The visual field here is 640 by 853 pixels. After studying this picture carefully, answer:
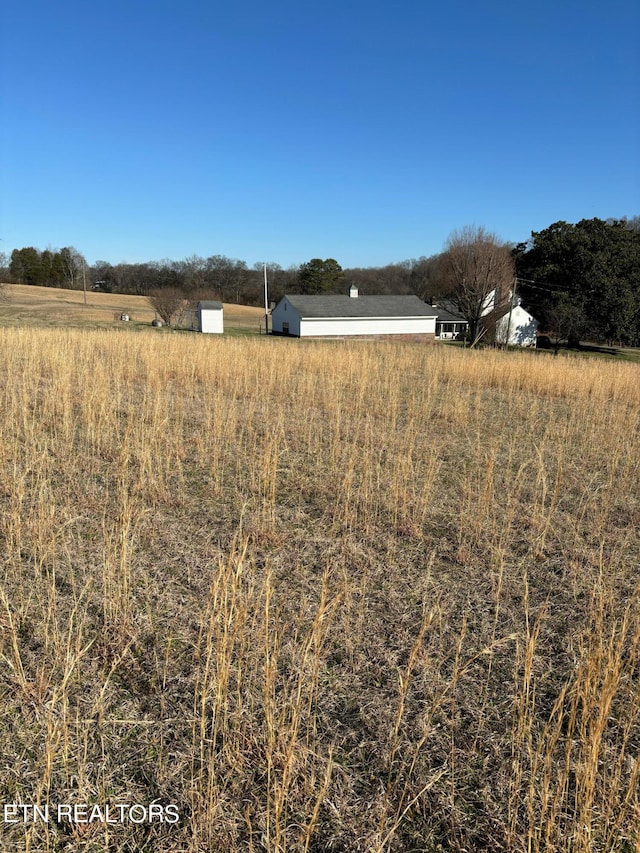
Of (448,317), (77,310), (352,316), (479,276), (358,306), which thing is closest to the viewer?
(479,276)

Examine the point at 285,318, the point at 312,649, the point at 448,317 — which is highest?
the point at 448,317

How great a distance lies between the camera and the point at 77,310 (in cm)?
4084

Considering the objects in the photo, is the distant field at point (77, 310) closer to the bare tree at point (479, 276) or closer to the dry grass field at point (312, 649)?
the bare tree at point (479, 276)

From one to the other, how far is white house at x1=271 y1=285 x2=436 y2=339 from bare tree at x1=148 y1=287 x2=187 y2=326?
846 cm

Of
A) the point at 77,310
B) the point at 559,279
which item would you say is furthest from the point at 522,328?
the point at 77,310

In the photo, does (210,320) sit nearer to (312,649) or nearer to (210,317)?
(210,317)

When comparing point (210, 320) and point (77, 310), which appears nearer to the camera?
point (210, 320)

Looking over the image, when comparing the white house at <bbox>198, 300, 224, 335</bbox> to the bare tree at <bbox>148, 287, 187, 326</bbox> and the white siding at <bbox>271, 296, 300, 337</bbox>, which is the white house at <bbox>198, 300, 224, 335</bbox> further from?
the white siding at <bbox>271, 296, 300, 337</bbox>

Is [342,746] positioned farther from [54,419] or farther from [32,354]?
[32,354]

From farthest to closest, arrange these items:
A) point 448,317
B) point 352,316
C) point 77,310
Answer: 1. point 448,317
2. point 77,310
3. point 352,316

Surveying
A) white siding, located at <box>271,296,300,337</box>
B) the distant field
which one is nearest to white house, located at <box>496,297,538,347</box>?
white siding, located at <box>271,296,300,337</box>

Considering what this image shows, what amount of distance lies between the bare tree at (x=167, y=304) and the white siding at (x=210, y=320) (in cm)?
277

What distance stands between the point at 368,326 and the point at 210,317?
12.9 metres

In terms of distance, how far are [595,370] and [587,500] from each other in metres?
7.66
